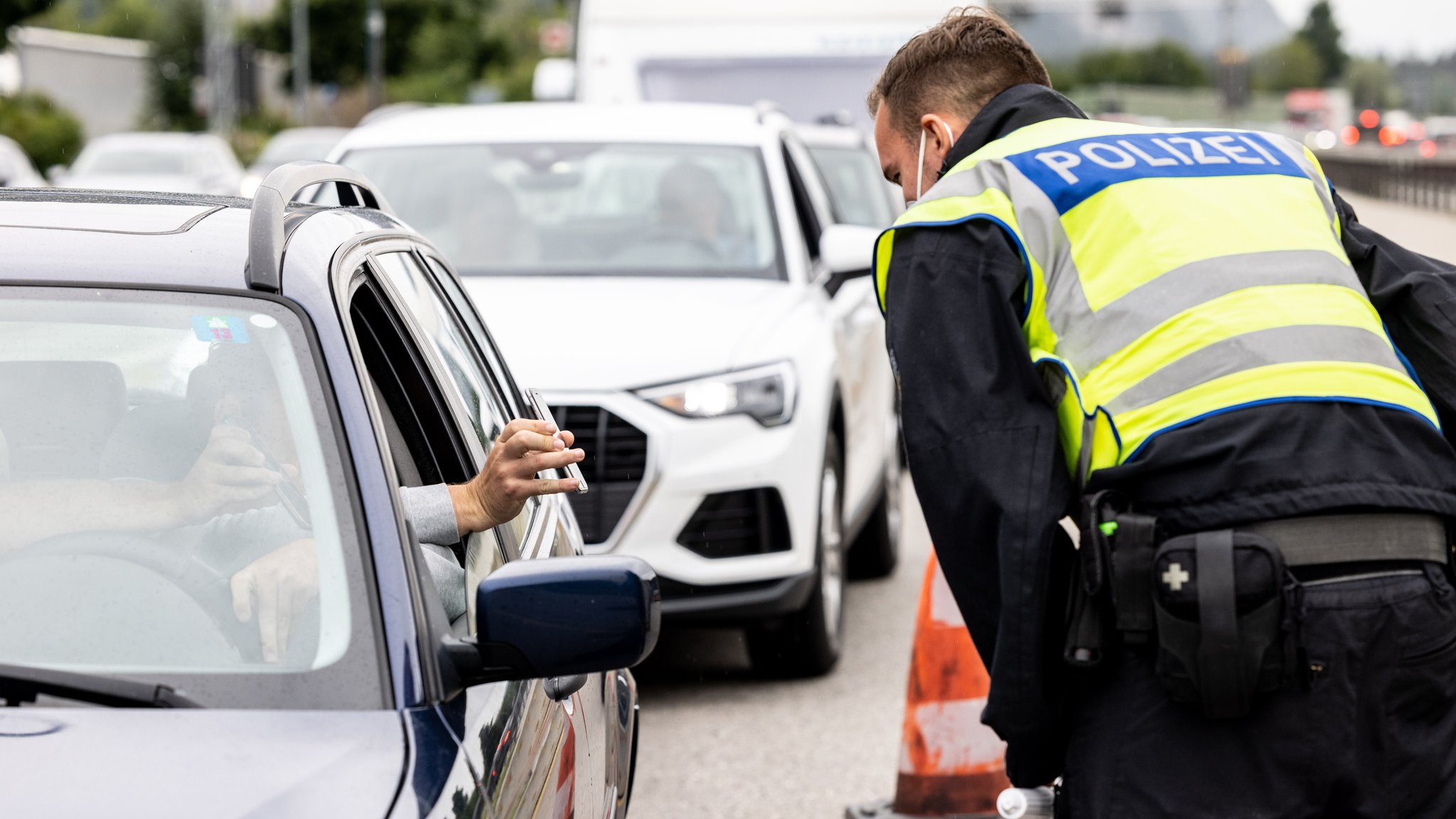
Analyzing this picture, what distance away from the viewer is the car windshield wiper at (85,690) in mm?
2166

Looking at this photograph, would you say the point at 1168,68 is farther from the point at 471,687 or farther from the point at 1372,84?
the point at 471,687

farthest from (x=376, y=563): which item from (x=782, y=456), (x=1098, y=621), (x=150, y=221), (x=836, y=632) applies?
(x=836, y=632)

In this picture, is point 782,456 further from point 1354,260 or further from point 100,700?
point 100,700

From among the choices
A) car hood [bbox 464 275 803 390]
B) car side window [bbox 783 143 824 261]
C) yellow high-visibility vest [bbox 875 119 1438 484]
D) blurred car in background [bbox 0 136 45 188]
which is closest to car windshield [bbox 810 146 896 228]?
car side window [bbox 783 143 824 261]

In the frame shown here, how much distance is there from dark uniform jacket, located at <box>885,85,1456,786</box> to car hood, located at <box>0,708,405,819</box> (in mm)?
813

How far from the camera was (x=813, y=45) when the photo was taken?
14547mm

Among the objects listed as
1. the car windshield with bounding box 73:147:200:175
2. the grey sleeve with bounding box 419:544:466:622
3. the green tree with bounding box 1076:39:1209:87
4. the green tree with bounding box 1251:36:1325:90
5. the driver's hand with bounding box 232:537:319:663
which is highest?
the driver's hand with bounding box 232:537:319:663

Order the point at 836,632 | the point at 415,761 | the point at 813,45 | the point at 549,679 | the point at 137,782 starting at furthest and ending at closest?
the point at 813,45
the point at 836,632
the point at 549,679
the point at 415,761
the point at 137,782

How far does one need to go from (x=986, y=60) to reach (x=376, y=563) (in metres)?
1.27

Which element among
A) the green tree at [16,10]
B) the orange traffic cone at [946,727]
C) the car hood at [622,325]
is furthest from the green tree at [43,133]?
the orange traffic cone at [946,727]

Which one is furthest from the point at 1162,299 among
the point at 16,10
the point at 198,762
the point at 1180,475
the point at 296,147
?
the point at 16,10

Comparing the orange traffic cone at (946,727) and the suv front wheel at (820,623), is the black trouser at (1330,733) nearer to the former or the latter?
the orange traffic cone at (946,727)

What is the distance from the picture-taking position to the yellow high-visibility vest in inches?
96.5

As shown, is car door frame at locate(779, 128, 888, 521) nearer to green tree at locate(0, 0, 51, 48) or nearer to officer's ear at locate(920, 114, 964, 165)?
officer's ear at locate(920, 114, 964, 165)
